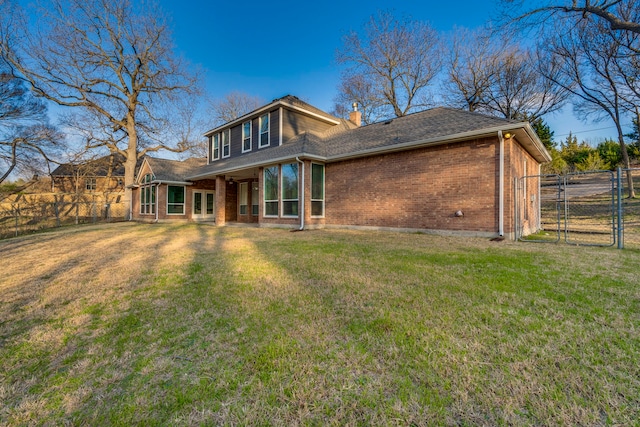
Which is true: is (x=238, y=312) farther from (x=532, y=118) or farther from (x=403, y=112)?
(x=532, y=118)

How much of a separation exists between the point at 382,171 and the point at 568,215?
A: 1085 cm

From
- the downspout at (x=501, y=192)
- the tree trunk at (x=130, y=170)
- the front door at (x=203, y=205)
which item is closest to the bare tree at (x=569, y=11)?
the downspout at (x=501, y=192)

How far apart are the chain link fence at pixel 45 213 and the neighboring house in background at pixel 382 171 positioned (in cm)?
717

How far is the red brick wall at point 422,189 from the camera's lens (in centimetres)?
766

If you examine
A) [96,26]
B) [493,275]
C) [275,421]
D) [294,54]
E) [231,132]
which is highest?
[96,26]

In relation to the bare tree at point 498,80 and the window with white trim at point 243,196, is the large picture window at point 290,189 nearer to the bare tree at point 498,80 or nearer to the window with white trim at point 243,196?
the window with white trim at point 243,196

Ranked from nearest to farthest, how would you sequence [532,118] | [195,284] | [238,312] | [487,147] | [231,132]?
[238,312] < [195,284] < [487,147] < [231,132] < [532,118]

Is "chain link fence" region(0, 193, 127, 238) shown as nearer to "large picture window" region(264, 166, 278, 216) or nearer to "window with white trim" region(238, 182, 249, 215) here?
"window with white trim" region(238, 182, 249, 215)

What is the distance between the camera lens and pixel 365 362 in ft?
6.49

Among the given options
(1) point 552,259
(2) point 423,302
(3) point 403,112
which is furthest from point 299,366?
(3) point 403,112

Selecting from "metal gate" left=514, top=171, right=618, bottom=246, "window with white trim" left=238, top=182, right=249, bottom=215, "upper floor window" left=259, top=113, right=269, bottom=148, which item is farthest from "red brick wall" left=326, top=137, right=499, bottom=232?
"window with white trim" left=238, top=182, right=249, bottom=215

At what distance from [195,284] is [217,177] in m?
11.6

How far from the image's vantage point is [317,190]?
1105 centimetres

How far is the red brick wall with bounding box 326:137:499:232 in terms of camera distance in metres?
7.66
